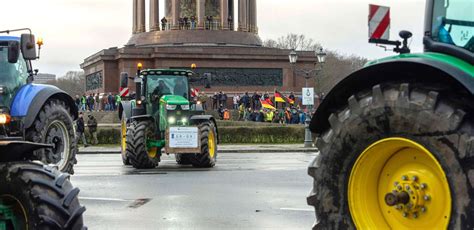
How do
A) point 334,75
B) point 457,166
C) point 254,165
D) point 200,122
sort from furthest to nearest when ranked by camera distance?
1. point 334,75
2. point 254,165
3. point 200,122
4. point 457,166

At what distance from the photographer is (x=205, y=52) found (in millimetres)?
45312

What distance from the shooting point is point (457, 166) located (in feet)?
13.4

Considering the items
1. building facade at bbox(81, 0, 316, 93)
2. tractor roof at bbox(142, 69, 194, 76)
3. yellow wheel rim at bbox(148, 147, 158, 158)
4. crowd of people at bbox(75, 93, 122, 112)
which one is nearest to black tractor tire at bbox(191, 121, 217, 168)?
yellow wheel rim at bbox(148, 147, 158, 158)

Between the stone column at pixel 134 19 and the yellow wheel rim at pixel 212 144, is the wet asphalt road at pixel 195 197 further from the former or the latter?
the stone column at pixel 134 19

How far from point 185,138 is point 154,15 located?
37455 millimetres

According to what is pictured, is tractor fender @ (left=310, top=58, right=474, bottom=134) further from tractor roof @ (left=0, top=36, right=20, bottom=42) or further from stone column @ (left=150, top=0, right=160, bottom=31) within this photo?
stone column @ (left=150, top=0, right=160, bottom=31)

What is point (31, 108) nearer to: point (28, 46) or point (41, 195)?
point (28, 46)

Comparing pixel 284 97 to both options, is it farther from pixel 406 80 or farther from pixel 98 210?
pixel 406 80

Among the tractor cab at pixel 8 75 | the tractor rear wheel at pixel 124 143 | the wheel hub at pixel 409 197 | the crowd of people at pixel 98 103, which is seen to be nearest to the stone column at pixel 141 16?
the crowd of people at pixel 98 103

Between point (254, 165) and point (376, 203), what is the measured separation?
14.1 m

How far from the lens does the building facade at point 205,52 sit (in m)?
45.4

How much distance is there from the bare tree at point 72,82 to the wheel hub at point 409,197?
11326cm

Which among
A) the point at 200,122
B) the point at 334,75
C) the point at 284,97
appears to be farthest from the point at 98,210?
the point at 334,75

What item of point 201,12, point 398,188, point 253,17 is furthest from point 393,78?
point 253,17
